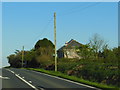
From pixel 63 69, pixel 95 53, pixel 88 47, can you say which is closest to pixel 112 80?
pixel 63 69

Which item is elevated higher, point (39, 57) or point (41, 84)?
point (39, 57)

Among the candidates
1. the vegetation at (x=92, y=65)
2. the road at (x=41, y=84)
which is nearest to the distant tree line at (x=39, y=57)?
→ the vegetation at (x=92, y=65)

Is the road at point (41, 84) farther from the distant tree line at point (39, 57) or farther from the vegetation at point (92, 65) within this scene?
the distant tree line at point (39, 57)

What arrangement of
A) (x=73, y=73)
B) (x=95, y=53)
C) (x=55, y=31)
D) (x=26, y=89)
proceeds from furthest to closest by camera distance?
(x=95, y=53) → (x=55, y=31) → (x=73, y=73) → (x=26, y=89)

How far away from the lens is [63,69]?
4069cm

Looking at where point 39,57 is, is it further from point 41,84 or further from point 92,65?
point 41,84

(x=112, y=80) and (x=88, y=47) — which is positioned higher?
(x=88, y=47)

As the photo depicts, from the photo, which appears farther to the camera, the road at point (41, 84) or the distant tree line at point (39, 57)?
the distant tree line at point (39, 57)

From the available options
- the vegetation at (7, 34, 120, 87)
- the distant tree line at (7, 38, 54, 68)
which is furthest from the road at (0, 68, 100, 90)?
the distant tree line at (7, 38, 54, 68)

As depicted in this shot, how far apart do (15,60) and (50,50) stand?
135 feet

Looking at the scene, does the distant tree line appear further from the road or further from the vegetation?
the road

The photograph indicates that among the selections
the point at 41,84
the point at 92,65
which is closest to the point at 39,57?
the point at 92,65

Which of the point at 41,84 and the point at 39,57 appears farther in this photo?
the point at 39,57

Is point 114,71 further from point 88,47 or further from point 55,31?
point 88,47
